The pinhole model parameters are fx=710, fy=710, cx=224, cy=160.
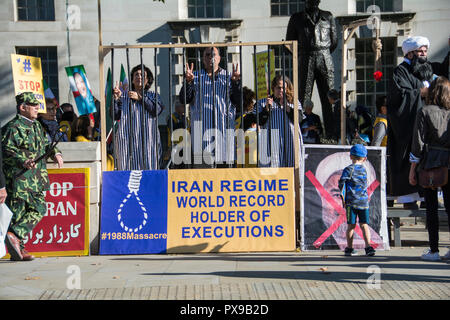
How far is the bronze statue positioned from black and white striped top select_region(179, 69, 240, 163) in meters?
2.48

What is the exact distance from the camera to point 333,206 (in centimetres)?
881

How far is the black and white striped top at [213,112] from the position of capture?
9.15 metres

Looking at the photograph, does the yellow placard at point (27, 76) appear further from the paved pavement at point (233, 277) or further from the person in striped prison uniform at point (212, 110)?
the paved pavement at point (233, 277)

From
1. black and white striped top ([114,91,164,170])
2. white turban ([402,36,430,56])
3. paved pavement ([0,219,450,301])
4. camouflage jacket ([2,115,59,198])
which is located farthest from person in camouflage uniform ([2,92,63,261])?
white turban ([402,36,430,56])

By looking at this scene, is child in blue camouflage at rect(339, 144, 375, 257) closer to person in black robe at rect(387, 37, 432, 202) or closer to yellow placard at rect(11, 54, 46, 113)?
person in black robe at rect(387, 37, 432, 202)

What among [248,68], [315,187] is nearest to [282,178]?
[315,187]

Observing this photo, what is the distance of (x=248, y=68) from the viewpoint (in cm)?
2014

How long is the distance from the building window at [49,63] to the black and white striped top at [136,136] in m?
12.3

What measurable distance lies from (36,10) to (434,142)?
16058 mm

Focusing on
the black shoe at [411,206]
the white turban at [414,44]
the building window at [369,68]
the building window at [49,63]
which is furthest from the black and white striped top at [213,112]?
the building window at [49,63]

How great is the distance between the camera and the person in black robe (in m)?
8.95

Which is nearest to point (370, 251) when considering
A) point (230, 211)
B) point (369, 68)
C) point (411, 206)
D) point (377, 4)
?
point (411, 206)

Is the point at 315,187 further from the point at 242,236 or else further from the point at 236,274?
the point at 236,274
